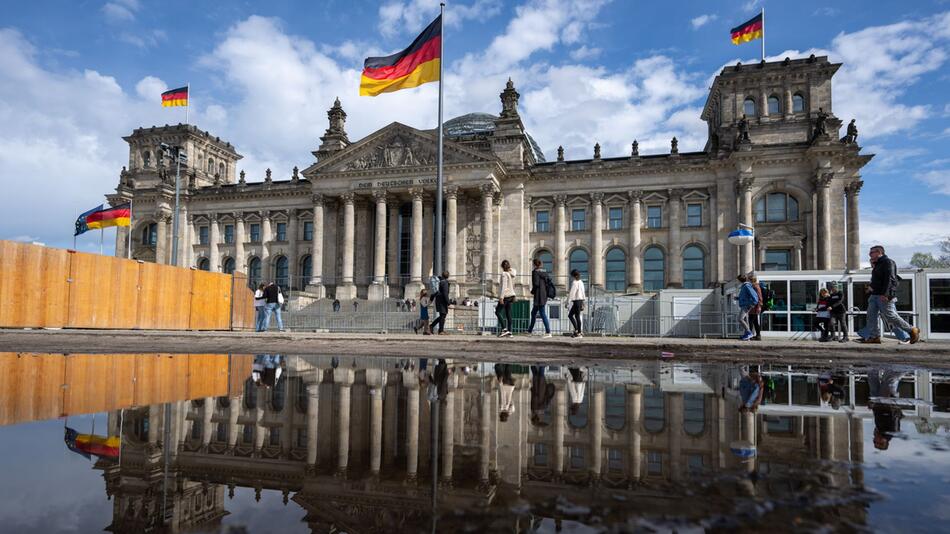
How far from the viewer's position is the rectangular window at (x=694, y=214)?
129 ft

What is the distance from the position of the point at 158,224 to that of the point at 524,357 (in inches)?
1988

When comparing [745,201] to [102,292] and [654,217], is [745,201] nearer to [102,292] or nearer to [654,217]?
[654,217]

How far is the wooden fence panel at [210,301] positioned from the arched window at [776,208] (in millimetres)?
33680

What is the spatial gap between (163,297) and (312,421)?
1951 centimetres

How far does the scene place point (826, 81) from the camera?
3812 centimetres

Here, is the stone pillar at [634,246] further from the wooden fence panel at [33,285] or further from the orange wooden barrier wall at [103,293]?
the wooden fence panel at [33,285]

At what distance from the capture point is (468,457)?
2.94 metres

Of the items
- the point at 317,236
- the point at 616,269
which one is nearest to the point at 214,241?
the point at 317,236

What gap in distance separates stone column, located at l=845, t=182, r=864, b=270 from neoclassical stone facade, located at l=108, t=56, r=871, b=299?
0.09 m

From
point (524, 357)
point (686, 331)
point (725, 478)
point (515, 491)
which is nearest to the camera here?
point (515, 491)

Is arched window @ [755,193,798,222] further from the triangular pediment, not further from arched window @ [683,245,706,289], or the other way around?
the triangular pediment

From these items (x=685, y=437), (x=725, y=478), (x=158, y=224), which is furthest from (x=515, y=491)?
(x=158, y=224)

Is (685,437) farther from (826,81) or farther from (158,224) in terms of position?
(158,224)

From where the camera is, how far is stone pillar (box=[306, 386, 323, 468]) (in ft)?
9.76
